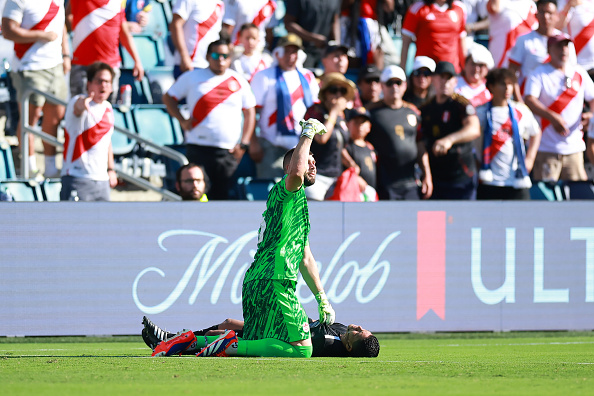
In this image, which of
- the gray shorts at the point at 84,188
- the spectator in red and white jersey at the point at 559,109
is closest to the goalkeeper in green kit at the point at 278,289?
the gray shorts at the point at 84,188

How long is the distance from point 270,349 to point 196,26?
21.2 ft

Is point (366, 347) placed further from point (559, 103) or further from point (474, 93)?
point (559, 103)

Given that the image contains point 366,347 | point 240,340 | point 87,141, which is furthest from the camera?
point 87,141

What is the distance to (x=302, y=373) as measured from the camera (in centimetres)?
675

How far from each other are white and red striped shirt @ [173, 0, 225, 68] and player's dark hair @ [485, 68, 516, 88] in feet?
11.1

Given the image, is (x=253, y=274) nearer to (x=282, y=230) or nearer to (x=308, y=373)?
(x=282, y=230)

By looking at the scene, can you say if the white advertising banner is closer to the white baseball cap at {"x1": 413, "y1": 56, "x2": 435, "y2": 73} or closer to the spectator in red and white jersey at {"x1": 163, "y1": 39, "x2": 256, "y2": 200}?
the spectator in red and white jersey at {"x1": 163, "y1": 39, "x2": 256, "y2": 200}

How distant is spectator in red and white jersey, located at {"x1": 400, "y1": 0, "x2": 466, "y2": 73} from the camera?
14.2 metres

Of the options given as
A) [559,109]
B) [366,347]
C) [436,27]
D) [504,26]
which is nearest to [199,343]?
[366,347]

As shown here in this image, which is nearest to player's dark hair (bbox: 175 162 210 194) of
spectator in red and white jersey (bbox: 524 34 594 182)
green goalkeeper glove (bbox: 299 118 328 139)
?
green goalkeeper glove (bbox: 299 118 328 139)

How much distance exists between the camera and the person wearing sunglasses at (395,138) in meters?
12.3

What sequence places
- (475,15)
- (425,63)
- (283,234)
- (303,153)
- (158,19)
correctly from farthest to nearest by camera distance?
(475,15) < (158,19) < (425,63) < (283,234) < (303,153)

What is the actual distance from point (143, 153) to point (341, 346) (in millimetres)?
5663

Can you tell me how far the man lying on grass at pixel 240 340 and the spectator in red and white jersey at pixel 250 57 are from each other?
18.7 ft
